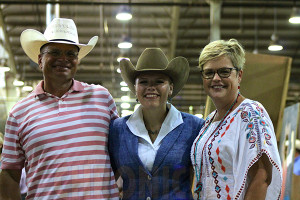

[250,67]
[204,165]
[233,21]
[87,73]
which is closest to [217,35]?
[233,21]

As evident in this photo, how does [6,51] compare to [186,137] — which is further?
[6,51]

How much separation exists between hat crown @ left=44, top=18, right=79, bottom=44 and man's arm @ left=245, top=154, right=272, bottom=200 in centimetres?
143

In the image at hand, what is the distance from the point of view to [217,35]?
40.0 feet

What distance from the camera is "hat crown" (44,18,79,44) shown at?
2.80 metres

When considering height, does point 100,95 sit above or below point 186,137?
above

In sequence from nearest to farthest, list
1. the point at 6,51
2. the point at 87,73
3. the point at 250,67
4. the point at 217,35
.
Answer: the point at 250,67, the point at 217,35, the point at 6,51, the point at 87,73

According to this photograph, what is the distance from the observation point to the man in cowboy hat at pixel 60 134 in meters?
2.56

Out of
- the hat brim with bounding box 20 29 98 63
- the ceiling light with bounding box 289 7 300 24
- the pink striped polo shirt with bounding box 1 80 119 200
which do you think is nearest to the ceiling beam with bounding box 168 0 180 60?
the ceiling light with bounding box 289 7 300 24

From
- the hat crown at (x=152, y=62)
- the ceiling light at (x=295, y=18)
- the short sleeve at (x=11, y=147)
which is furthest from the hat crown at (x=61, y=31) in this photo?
the ceiling light at (x=295, y=18)

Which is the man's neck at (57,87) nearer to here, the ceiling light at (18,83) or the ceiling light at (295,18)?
the ceiling light at (18,83)

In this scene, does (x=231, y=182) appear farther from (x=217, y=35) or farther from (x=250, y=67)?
(x=217, y=35)

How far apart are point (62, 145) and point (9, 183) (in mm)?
483

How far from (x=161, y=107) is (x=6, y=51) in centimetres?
1145

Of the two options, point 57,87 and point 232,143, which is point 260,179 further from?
point 57,87
